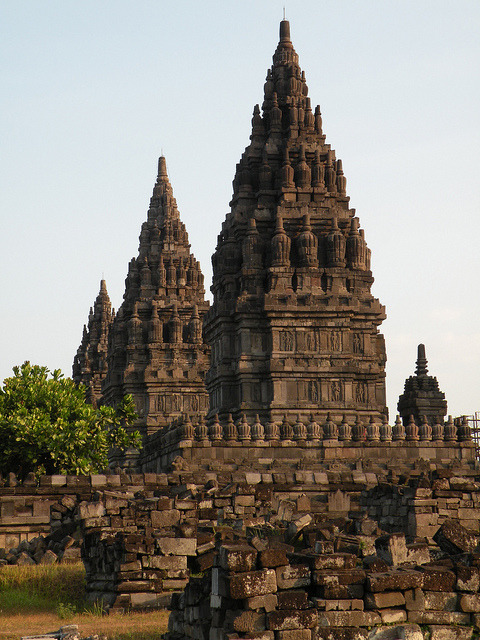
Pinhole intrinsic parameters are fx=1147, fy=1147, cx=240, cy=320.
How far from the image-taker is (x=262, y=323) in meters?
52.5

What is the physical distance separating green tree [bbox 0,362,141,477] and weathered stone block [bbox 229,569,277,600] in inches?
1212

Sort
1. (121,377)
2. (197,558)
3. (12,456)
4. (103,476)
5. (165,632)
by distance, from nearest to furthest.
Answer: (165,632) → (197,558) → (103,476) → (12,456) → (121,377)

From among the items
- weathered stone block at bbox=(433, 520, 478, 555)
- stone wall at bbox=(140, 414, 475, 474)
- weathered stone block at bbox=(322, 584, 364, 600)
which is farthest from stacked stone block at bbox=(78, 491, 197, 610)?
stone wall at bbox=(140, 414, 475, 474)

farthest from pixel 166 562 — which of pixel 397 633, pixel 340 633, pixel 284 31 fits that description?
pixel 284 31

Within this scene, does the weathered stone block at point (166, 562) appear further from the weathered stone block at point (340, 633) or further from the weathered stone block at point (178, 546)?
the weathered stone block at point (340, 633)

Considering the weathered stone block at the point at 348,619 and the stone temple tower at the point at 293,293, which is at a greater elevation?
the stone temple tower at the point at 293,293

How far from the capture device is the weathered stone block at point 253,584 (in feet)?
44.3

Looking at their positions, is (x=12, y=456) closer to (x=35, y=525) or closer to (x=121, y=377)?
(x=35, y=525)

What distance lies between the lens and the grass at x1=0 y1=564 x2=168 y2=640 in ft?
55.7

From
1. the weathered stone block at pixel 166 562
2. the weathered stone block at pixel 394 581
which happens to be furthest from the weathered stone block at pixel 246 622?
the weathered stone block at pixel 166 562

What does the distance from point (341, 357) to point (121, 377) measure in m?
24.1

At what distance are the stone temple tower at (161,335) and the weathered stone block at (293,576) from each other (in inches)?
2176

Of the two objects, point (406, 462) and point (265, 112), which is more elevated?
point (265, 112)

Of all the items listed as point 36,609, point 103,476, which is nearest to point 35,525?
point 103,476
